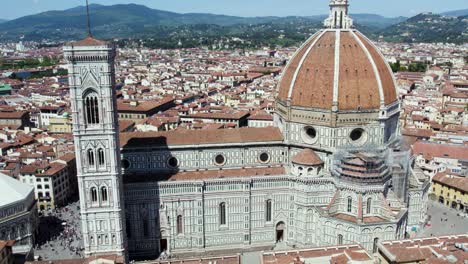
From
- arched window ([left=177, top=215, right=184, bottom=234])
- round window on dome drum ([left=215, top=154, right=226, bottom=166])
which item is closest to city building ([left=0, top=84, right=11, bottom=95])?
round window on dome drum ([left=215, top=154, right=226, bottom=166])

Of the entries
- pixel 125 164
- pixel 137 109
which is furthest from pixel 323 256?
pixel 137 109

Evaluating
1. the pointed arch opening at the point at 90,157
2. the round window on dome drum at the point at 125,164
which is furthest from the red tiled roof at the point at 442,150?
the pointed arch opening at the point at 90,157

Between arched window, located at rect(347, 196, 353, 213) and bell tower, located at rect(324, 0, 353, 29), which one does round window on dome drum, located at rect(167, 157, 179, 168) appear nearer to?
arched window, located at rect(347, 196, 353, 213)

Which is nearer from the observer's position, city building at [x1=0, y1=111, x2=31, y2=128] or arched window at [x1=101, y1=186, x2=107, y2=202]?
arched window at [x1=101, y1=186, x2=107, y2=202]

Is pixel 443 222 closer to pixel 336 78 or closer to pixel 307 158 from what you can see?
pixel 307 158

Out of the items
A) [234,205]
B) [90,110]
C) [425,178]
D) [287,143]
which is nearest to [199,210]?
[234,205]

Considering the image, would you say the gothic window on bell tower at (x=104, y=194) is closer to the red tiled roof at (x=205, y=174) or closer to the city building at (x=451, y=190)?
the red tiled roof at (x=205, y=174)

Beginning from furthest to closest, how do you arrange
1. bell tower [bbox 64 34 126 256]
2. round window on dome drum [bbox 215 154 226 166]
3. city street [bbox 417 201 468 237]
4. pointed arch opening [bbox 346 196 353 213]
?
city street [bbox 417 201 468 237], round window on dome drum [bbox 215 154 226 166], pointed arch opening [bbox 346 196 353 213], bell tower [bbox 64 34 126 256]

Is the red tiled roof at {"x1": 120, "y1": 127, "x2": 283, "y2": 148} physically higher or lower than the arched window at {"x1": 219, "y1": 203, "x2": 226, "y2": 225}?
higher
